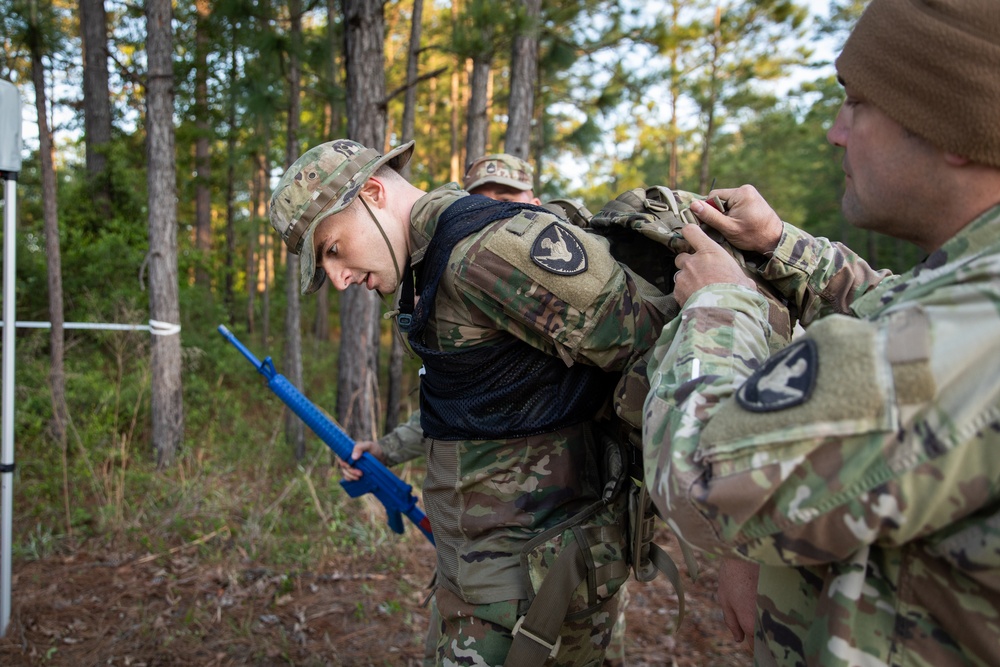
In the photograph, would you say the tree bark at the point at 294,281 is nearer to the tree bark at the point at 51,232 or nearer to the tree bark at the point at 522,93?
A: the tree bark at the point at 51,232

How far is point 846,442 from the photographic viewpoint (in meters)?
0.86

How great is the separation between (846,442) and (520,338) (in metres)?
0.96

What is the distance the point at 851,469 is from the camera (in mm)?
858

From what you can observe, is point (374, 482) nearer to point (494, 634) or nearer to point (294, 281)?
point (494, 634)

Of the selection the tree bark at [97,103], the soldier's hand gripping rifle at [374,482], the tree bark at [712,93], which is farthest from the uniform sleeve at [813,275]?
the tree bark at [712,93]

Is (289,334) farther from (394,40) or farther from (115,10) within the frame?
(394,40)

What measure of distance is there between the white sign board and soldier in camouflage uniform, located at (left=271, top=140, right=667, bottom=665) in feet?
7.51

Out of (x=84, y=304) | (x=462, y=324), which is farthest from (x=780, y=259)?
(x=84, y=304)

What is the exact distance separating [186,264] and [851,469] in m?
10.8

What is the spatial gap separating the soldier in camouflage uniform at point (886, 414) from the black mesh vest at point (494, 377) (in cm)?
66

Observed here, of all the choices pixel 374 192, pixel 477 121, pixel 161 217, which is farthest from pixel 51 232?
pixel 477 121

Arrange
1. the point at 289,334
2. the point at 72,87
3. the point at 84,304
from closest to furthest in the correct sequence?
1. the point at 289,334
2. the point at 84,304
3. the point at 72,87

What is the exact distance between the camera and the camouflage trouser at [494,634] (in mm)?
1783

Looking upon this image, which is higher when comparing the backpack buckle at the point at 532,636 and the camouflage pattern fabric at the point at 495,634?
the backpack buckle at the point at 532,636
